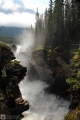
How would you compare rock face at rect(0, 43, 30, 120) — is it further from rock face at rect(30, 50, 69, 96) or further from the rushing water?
rock face at rect(30, 50, 69, 96)

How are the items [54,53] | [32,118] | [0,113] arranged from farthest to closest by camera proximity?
[54,53], [32,118], [0,113]

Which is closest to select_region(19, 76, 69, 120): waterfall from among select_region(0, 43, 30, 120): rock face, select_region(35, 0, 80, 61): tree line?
select_region(0, 43, 30, 120): rock face

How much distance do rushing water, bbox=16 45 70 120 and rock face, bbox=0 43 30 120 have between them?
226 inches

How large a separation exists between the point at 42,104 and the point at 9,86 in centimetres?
1515

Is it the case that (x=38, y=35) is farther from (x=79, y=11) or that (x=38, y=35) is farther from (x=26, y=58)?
(x=79, y=11)

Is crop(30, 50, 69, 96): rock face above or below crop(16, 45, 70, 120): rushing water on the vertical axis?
above

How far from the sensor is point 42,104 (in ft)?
142

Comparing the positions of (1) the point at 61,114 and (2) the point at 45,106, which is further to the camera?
(2) the point at 45,106

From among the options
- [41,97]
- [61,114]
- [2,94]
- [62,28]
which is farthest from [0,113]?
[62,28]

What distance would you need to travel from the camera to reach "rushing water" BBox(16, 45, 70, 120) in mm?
37691

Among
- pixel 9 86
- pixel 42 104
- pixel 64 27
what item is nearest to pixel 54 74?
pixel 42 104

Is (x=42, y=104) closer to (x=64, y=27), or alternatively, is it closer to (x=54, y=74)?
(x=54, y=74)

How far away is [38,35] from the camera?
98.4 metres

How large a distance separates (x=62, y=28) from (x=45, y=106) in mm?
29179
